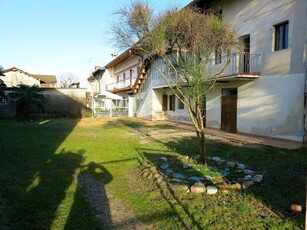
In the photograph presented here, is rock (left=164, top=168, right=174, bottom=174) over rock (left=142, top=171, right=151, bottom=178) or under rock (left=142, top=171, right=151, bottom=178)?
over

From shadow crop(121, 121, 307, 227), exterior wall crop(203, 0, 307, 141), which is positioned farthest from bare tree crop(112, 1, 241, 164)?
exterior wall crop(203, 0, 307, 141)

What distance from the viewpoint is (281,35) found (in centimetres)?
1121

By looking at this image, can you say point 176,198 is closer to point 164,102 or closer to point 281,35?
point 281,35

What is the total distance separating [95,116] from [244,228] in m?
22.8

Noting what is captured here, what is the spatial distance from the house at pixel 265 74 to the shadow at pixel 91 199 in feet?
25.8

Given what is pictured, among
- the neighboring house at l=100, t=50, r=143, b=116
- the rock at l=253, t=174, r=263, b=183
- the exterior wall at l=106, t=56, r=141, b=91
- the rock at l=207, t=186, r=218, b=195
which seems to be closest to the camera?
the rock at l=207, t=186, r=218, b=195

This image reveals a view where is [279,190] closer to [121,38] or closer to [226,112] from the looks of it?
[121,38]

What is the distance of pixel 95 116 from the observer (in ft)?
82.8

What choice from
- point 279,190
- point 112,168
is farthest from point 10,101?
point 279,190

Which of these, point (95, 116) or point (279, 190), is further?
point (95, 116)

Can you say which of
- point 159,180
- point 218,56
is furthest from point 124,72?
point 159,180

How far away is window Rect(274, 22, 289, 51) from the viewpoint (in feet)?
35.9

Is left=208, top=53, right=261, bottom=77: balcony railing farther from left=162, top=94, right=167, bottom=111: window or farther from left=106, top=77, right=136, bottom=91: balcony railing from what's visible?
left=106, top=77, right=136, bottom=91: balcony railing

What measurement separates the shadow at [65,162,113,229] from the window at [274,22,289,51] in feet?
29.7
